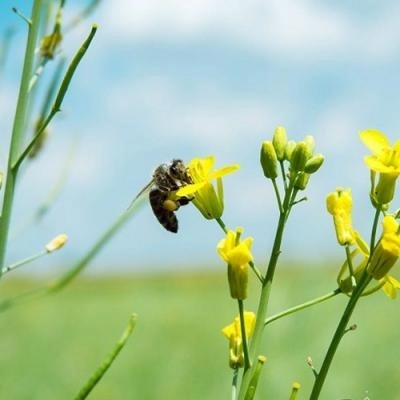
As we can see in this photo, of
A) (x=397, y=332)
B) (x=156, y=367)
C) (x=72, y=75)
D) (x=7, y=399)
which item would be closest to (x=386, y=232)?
(x=72, y=75)

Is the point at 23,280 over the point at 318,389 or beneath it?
beneath

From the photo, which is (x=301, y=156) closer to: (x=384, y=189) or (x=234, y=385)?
(x=384, y=189)

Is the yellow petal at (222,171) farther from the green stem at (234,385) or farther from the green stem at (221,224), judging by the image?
the green stem at (234,385)

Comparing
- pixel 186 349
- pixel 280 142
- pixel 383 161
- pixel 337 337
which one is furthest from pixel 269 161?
pixel 186 349

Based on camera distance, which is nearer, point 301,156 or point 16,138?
point 301,156

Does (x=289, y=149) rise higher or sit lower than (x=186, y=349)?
higher

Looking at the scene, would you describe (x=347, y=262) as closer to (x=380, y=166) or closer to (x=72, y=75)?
(x=380, y=166)
